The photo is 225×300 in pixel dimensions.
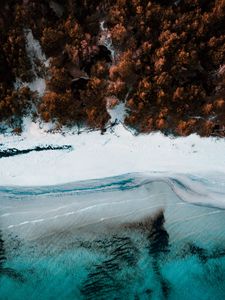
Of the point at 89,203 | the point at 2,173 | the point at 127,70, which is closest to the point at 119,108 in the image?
the point at 127,70

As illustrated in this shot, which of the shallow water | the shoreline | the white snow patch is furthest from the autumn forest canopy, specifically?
the shallow water

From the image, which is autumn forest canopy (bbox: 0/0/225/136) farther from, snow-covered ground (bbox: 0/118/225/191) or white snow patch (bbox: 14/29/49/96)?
snow-covered ground (bbox: 0/118/225/191)

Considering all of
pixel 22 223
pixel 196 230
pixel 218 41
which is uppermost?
pixel 218 41

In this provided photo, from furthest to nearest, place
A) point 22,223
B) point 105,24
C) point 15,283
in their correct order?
1. point 105,24
2. point 22,223
3. point 15,283

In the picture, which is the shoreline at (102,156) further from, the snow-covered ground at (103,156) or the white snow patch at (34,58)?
the white snow patch at (34,58)

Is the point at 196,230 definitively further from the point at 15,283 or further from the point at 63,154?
the point at 15,283

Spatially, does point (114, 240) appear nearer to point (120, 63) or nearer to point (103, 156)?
point (103, 156)

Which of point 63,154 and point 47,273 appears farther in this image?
point 63,154
